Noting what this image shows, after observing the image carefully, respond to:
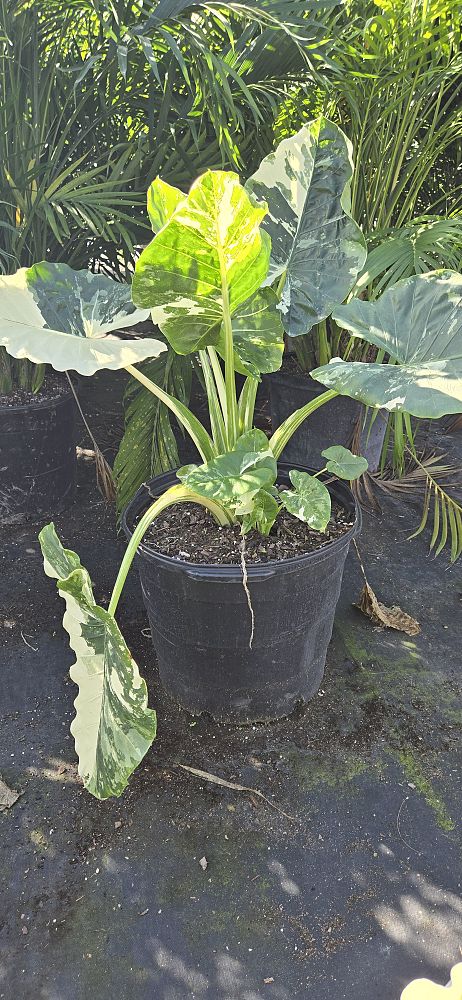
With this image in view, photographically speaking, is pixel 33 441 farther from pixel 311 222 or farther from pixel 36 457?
pixel 311 222

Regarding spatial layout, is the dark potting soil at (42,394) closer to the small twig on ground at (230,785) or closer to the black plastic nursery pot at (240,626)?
the black plastic nursery pot at (240,626)

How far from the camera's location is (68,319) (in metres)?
1.07

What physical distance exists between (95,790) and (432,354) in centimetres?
76

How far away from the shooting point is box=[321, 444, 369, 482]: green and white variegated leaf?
3.51 feet

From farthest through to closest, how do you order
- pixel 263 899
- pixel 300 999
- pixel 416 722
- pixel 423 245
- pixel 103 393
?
pixel 103 393 → pixel 423 245 → pixel 416 722 → pixel 263 899 → pixel 300 999

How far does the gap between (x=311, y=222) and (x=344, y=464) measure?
45 cm

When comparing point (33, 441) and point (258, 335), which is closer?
point (258, 335)

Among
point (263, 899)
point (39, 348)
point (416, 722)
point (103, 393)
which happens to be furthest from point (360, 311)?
point (103, 393)

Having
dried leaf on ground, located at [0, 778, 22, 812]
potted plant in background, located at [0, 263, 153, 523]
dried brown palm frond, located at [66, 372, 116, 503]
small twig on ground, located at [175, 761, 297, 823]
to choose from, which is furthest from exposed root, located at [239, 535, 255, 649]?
dried brown palm frond, located at [66, 372, 116, 503]

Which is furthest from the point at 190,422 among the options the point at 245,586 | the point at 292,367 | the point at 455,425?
the point at 455,425

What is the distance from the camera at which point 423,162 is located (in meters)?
1.76

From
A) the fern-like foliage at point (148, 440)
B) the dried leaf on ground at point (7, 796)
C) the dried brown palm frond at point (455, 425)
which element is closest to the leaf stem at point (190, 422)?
the fern-like foliage at point (148, 440)

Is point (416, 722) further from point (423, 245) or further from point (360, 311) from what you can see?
point (423, 245)

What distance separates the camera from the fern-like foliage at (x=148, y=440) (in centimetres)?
164
